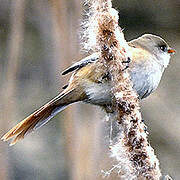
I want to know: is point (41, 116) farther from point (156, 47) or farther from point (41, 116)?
point (156, 47)

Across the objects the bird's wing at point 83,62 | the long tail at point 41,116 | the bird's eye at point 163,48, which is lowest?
the long tail at point 41,116

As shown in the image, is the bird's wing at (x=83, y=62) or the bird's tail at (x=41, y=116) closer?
the bird's tail at (x=41, y=116)

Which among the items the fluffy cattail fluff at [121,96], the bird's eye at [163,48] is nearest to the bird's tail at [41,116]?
the fluffy cattail fluff at [121,96]

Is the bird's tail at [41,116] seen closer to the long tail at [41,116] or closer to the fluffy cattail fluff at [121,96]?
the long tail at [41,116]

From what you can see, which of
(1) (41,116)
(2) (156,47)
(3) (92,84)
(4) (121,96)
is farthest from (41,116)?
(2) (156,47)

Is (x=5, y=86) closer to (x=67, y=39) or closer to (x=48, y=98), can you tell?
(x=67, y=39)

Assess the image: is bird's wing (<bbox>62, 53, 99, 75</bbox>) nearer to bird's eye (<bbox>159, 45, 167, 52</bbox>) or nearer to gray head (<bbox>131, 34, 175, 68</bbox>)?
gray head (<bbox>131, 34, 175, 68</bbox>)

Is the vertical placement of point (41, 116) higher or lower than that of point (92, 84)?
lower
